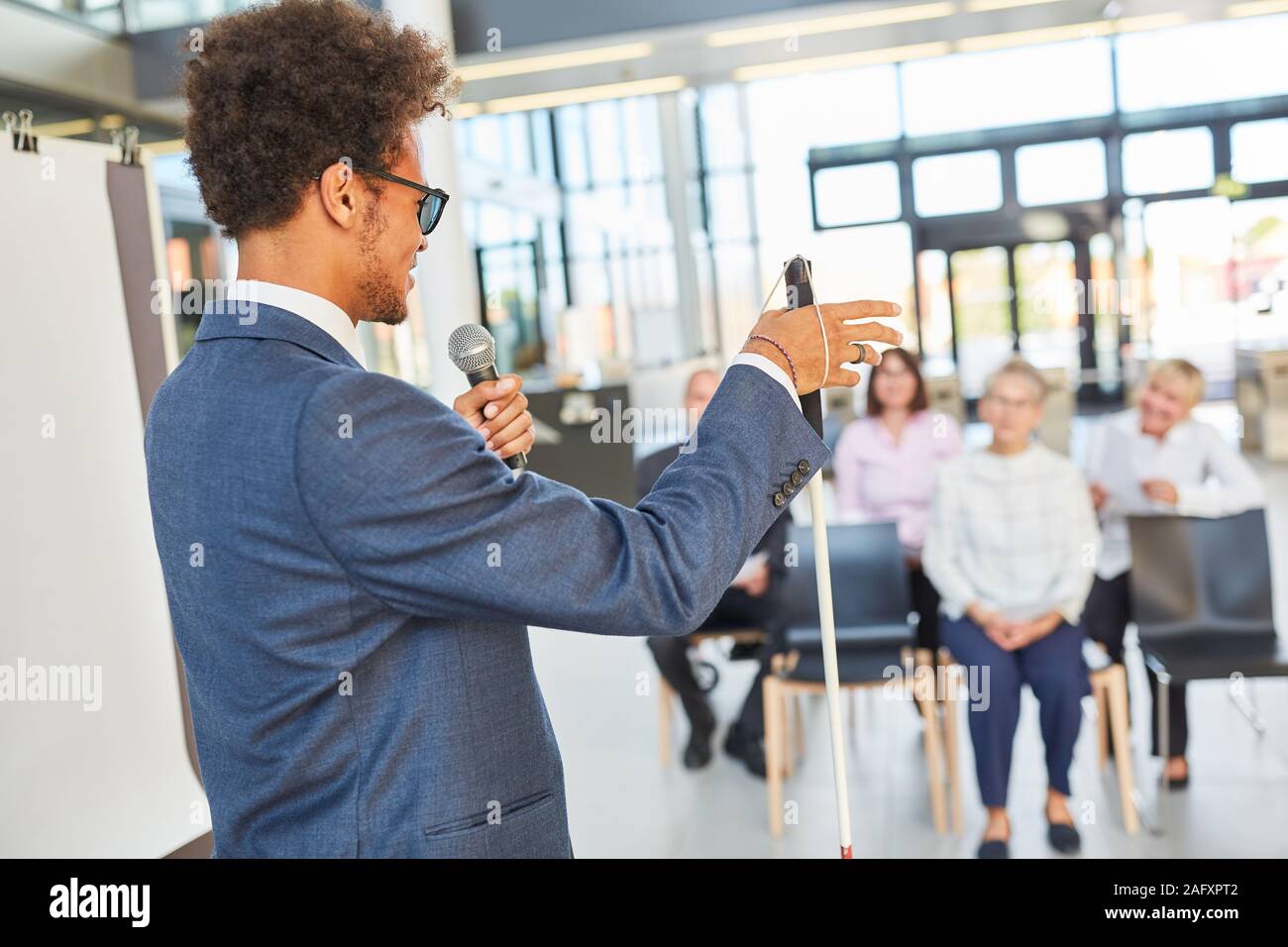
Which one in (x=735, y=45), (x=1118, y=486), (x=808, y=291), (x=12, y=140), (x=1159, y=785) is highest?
(x=735, y=45)

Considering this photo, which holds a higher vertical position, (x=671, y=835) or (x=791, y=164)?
(x=791, y=164)

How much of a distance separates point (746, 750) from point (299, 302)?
3.38 meters

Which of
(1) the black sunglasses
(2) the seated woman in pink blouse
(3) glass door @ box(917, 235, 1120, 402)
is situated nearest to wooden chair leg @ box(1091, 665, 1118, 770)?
(2) the seated woman in pink blouse

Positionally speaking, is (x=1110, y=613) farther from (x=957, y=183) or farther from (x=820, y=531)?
(x=957, y=183)

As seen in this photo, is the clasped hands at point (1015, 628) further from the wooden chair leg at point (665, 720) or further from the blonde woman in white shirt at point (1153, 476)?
the wooden chair leg at point (665, 720)

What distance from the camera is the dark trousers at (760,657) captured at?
419cm

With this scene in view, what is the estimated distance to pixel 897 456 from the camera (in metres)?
4.57

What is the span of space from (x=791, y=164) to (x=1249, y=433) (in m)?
7.16

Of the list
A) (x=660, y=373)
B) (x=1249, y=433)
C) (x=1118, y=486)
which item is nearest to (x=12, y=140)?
(x=1118, y=486)

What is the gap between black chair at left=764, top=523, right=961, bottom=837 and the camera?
3.60 m

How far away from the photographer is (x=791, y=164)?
15.6 m

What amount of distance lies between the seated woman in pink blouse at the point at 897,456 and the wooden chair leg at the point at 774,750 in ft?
2.99

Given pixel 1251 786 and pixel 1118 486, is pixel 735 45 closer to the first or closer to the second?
pixel 1118 486

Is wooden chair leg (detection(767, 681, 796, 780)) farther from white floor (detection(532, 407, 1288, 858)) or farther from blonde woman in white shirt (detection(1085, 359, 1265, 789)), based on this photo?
blonde woman in white shirt (detection(1085, 359, 1265, 789))
